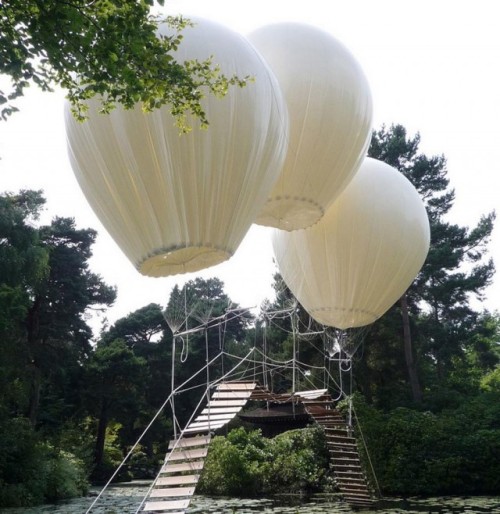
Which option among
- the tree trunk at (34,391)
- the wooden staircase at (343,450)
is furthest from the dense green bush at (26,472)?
the wooden staircase at (343,450)

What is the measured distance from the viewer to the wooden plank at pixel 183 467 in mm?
7734

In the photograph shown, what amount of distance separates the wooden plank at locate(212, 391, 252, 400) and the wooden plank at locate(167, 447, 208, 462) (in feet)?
5.59

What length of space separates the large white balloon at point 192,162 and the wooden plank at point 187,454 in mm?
3509

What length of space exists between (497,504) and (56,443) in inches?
549

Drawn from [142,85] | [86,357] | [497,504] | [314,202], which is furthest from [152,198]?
[86,357]

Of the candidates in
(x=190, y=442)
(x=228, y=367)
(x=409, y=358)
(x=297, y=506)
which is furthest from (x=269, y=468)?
(x=228, y=367)

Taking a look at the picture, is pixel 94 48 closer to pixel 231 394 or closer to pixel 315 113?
pixel 315 113

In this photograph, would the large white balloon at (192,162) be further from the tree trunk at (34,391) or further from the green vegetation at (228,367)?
the tree trunk at (34,391)

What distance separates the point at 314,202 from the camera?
6148mm

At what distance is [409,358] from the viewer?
20.5 m

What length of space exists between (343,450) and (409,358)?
399 inches

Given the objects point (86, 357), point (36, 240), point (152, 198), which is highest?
point (36, 240)

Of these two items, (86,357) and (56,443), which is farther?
(86,357)

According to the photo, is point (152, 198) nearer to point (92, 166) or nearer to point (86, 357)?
point (92, 166)
